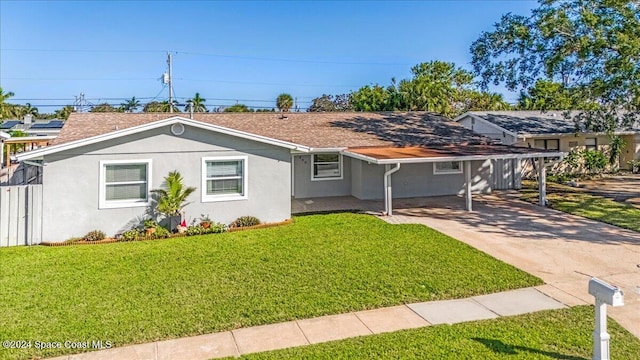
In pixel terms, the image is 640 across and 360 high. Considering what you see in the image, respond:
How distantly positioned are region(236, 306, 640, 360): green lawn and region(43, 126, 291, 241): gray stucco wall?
8977mm

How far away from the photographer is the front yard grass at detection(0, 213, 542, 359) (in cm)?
681

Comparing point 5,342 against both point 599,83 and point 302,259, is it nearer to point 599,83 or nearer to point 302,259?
point 302,259

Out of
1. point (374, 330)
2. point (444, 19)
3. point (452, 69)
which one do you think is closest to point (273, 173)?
point (374, 330)

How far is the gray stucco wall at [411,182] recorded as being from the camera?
64.4 feet

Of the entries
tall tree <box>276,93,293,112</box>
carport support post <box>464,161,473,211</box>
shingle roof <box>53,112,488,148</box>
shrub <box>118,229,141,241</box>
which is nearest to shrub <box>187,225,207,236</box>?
shrub <box>118,229,141,241</box>

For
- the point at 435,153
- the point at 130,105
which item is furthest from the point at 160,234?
the point at 130,105

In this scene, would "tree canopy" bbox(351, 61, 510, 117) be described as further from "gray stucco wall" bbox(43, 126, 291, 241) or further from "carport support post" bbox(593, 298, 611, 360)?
"carport support post" bbox(593, 298, 611, 360)

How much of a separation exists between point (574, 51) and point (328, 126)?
42.5ft

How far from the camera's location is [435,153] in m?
17.2

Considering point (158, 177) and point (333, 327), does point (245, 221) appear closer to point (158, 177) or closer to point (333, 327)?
point (158, 177)

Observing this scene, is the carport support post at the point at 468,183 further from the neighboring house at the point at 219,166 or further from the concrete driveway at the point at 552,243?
the concrete driveway at the point at 552,243

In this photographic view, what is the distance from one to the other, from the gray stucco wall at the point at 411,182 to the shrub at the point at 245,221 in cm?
681

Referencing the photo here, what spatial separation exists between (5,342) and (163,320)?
2319 mm

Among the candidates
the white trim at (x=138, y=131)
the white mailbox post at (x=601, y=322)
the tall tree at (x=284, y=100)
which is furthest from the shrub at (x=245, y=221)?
the tall tree at (x=284, y=100)
